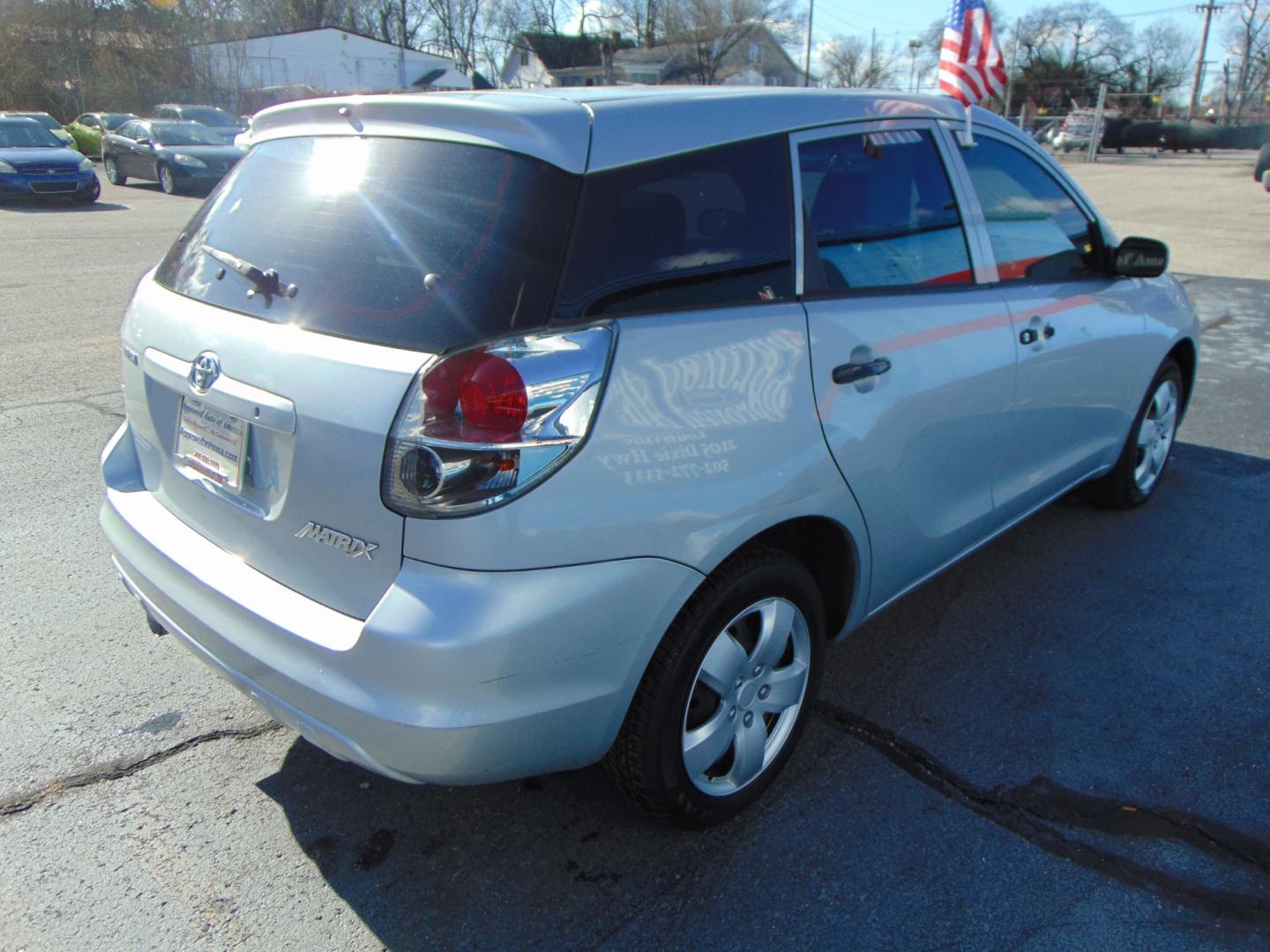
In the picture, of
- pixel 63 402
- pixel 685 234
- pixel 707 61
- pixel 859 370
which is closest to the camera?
pixel 685 234

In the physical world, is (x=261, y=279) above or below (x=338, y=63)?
below

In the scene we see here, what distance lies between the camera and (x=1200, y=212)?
18672 millimetres

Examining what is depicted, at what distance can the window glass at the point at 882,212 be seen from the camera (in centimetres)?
267

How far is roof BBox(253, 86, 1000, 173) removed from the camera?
214 cm

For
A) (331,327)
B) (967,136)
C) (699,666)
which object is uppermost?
(967,136)

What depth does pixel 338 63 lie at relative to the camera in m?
56.6

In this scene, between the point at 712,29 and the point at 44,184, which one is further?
the point at 712,29

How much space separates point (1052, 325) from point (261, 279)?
262 centimetres

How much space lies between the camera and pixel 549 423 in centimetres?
199

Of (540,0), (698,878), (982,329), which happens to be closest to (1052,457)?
(982,329)

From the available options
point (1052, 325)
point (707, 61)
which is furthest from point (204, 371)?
point (707, 61)

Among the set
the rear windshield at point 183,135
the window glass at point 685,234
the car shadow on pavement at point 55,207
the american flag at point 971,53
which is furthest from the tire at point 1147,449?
the rear windshield at point 183,135

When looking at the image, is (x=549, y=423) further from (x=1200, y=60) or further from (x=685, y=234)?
(x=1200, y=60)

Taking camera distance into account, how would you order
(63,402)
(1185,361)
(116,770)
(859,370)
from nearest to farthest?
(859,370) → (116,770) → (1185,361) → (63,402)
